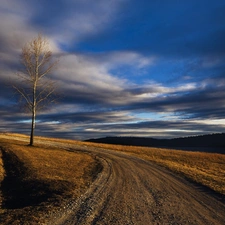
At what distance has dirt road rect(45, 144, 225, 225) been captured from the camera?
9.61 m

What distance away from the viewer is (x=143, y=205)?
11609 millimetres

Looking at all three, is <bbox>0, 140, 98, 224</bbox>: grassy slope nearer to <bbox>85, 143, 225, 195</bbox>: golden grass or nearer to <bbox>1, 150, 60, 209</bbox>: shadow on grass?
<bbox>1, 150, 60, 209</bbox>: shadow on grass

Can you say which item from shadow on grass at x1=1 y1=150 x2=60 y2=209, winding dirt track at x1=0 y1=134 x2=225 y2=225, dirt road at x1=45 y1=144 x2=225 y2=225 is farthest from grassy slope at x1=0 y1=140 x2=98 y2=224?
dirt road at x1=45 y1=144 x2=225 y2=225

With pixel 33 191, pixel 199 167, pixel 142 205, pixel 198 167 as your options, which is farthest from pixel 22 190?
pixel 199 167

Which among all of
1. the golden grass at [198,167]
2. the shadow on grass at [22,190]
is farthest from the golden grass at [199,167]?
the shadow on grass at [22,190]

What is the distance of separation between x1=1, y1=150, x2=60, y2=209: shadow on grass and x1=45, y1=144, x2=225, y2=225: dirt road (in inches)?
87.4

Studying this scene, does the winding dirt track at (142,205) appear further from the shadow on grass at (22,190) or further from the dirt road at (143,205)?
the shadow on grass at (22,190)

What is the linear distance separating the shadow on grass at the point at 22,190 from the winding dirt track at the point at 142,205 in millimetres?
2084

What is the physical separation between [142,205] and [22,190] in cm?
699

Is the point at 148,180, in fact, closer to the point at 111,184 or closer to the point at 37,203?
the point at 111,184

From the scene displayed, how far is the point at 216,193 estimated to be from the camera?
15039 mm

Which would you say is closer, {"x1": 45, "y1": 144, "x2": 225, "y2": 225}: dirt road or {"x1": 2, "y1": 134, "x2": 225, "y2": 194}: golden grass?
{"x1": 45, "y1": 144, "x2": 225, "y2": 225}: dirt road

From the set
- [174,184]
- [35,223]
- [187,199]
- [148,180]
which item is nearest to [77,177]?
[148,180]

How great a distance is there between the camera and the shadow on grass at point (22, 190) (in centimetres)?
1235
